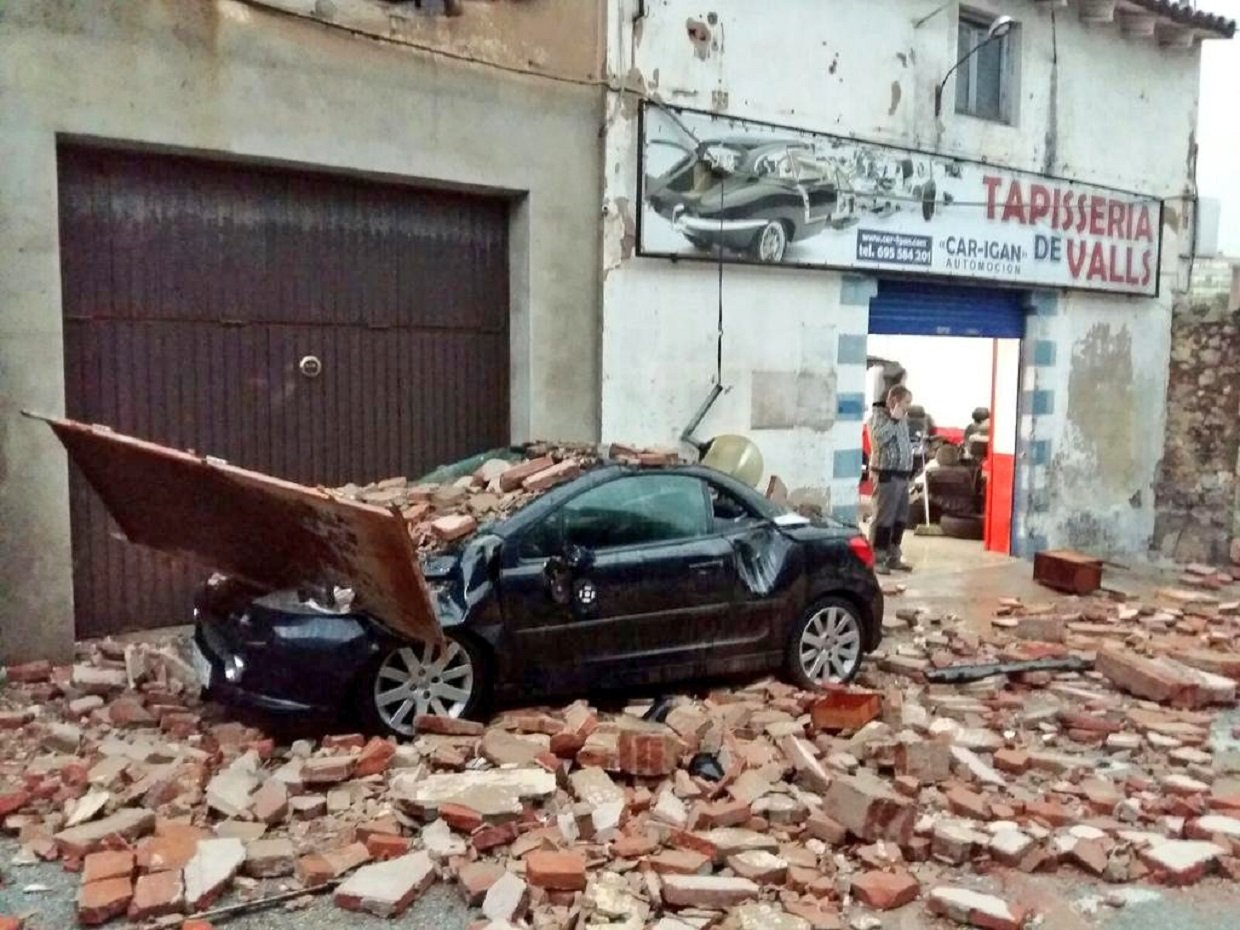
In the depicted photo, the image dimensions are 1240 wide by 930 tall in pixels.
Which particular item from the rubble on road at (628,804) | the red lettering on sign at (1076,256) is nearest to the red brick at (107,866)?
the rubble on road at (628,804)

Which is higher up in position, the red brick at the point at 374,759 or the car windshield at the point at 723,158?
the car windshield at the point at 723,158

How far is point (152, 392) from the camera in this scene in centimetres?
845

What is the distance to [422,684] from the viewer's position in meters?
6.36

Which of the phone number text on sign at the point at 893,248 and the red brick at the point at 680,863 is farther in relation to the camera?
the phone number text on sign at the point at 893,248

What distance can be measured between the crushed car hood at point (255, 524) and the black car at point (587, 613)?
16cm

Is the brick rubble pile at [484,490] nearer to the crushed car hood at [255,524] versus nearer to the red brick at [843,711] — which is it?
the crushed car hood at [255,524]

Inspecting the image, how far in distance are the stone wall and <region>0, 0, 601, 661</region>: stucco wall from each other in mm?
8918

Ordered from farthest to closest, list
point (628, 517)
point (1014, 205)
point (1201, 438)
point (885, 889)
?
point (1201, 438), point (1014, 205), point (628, 517), point (885, 889)

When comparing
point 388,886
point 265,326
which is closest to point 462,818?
point 388,886

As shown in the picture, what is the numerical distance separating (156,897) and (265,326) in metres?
5.25

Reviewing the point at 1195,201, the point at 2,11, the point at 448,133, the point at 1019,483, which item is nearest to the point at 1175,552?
the point at 1019,483

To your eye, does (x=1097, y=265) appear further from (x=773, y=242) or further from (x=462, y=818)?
(x=462, y=818)

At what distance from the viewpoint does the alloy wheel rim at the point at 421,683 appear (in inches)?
246

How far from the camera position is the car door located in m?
6.68
